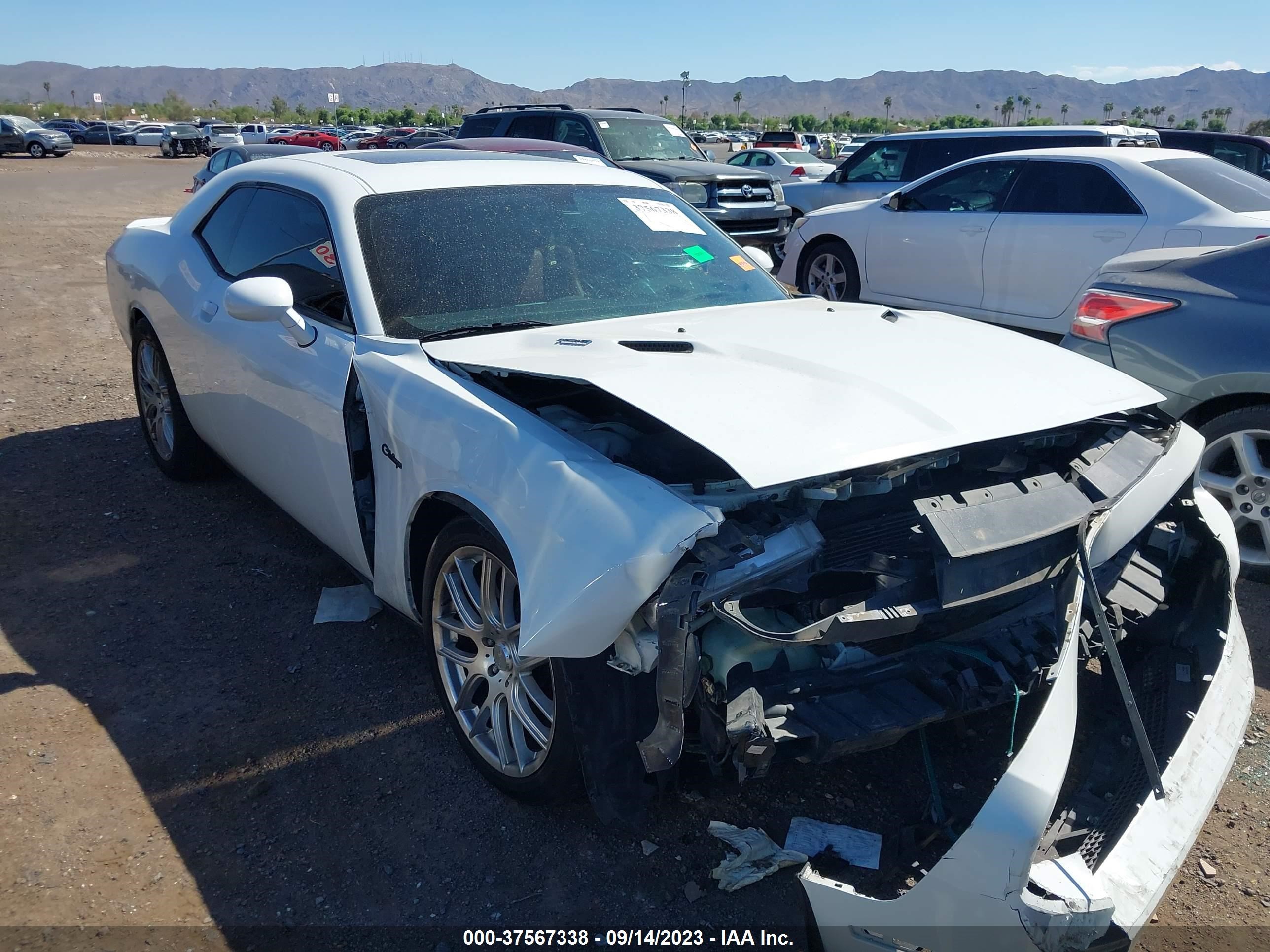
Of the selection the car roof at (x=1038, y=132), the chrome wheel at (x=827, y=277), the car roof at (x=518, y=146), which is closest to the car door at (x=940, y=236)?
the chrome wheel at (x=827, y=277)

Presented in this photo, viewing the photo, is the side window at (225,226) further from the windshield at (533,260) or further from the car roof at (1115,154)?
the car roof at (1115,154)

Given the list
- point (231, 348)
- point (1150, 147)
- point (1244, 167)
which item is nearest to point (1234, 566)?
point (231, 348)

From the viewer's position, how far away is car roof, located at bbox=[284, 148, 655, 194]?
11.8ft

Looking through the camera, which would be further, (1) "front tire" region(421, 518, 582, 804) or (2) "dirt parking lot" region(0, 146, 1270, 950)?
(1) "front tire" region(421, 518, 582, 804)

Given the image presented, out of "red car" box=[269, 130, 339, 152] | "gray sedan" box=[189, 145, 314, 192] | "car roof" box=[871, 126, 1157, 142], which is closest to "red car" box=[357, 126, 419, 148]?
"red car" box=[269, 130, 339, 152]

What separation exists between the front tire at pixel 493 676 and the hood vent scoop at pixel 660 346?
29.0 inches

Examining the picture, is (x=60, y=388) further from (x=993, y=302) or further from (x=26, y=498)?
(x=993, y=302)

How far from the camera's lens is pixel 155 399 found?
5.04 metres

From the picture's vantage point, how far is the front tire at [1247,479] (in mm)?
4066

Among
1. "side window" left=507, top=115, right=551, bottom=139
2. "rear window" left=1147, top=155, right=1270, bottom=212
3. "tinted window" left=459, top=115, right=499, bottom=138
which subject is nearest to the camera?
"rear window" left=1147, top=155, right=1270, bottom=212

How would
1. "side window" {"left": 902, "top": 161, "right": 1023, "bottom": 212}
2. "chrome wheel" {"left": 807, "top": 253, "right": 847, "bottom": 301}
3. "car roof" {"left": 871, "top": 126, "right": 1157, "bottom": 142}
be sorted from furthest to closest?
"chrome wheel" {"left": 807, "top": 253, "right": 847, "bottom": 301}
"car roof" {"left": 871, "top": 126, "right": 1157, "bottom": 142}
"side window" {"left": 902, "top": 161, "right": 1023, "bottom": 212}

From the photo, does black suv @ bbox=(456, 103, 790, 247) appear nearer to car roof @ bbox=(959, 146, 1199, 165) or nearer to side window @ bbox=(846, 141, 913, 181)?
side window @ bbox=(846, 141, 913, 181)

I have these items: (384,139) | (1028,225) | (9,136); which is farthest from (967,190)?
(9,136)

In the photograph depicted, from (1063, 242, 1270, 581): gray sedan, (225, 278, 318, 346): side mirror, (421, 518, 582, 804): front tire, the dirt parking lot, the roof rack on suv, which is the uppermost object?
the roof rack on suv
